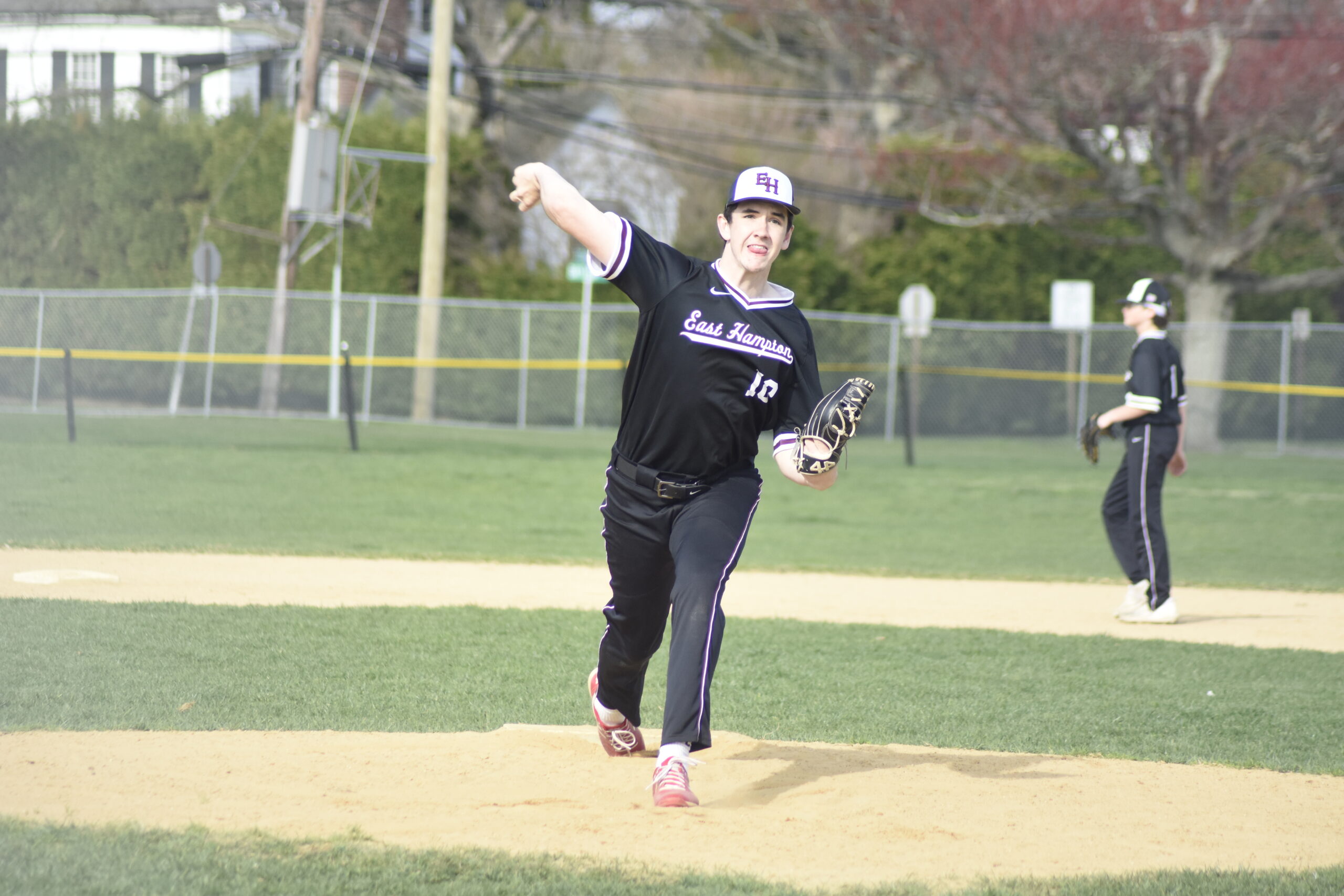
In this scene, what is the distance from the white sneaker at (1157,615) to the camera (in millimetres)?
9086

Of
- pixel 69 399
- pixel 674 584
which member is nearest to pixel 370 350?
pixel 69 399

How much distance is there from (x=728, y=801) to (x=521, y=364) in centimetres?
1980

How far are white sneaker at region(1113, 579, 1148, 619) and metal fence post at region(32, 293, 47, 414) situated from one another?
17355mm

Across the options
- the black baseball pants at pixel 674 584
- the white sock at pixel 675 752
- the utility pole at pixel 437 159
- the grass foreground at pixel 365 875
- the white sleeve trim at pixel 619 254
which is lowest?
the grass foreground at pixel 365 875

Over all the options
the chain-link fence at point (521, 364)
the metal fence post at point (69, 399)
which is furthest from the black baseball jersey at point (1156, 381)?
the chain-link fence at point (521, 364)

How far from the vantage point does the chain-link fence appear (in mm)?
22875

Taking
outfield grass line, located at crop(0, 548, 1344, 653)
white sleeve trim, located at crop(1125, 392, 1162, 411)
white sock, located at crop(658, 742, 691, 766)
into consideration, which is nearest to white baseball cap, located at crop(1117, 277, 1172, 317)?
white sleeve trim, located at crop(1125, 392, 1162, 411)

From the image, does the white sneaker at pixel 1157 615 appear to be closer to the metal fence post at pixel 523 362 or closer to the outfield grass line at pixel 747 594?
the outfield grass line at pixel 747 594

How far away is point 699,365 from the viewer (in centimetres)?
464

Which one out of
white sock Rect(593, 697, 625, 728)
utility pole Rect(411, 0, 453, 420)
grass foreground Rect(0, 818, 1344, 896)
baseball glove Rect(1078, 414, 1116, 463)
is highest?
utility pole Rect(411, 0, 453, 420)

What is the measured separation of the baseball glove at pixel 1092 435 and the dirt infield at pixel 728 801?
3.87 m

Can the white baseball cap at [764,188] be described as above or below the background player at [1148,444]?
above

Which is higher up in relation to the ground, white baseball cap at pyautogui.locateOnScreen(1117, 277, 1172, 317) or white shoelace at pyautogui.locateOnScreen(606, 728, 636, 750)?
white baseball cap at pyautogui.locateOnScreen(1117, 277, 1172, 317)

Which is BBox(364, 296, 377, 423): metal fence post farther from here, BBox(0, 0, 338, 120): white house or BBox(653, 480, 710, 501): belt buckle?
BBox(653, 480, 710, 501): belt buckle
